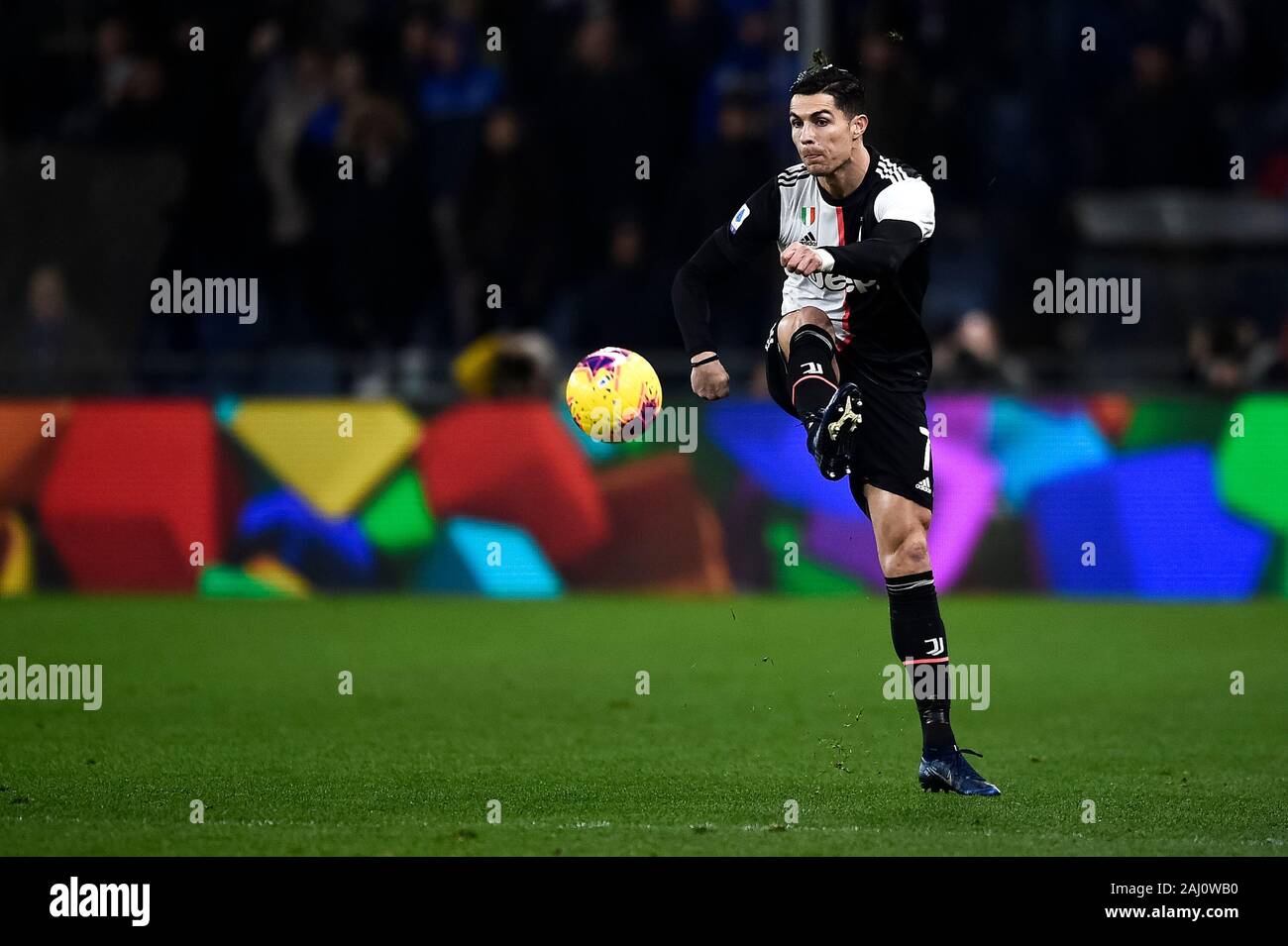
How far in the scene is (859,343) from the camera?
758 centimetres

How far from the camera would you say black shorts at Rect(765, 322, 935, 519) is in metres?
7.42

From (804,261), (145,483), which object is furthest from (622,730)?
(145,483)

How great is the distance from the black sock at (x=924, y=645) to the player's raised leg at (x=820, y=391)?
0.51m

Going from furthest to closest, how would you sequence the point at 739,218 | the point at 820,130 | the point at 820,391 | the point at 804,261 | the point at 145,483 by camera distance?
the point at 145,483, the point at 739,218, the point at 820,391, the point at 820,130, the point at 804,261

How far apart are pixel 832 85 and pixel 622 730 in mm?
3128

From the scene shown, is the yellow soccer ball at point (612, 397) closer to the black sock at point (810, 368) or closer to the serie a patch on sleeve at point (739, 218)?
the black sock at point (810, 368)

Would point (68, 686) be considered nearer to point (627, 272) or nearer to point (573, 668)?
point (573, 668)

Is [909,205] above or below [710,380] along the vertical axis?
above

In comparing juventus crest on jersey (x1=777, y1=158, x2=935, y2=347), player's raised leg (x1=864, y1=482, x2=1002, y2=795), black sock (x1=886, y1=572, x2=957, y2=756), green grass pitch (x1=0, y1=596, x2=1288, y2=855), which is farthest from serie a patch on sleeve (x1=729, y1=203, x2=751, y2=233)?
green grass pitch (x1=0, y1=596, x2=1288, y2=855)

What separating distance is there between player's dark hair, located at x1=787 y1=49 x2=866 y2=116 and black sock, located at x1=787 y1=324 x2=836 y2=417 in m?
0.81

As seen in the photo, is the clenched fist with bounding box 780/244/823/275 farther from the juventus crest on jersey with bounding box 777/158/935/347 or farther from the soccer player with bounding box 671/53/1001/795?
the juventus crest on jersey with bounding box 777/158/935/347

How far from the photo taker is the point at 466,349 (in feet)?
50.0

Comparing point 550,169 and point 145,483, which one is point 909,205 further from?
point 550,169

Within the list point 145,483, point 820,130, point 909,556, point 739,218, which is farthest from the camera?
point 145,483
